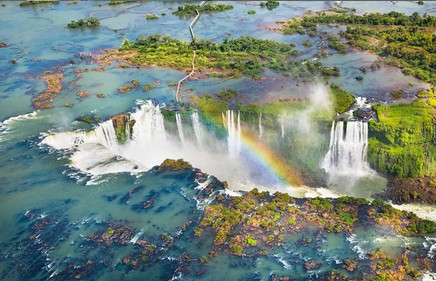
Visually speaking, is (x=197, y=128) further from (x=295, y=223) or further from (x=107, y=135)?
(x=295, y=223)

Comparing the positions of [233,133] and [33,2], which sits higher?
[33,2]

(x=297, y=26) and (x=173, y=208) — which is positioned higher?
(x=297, y=26)

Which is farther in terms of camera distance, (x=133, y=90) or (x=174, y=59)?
(x=174, y=59)

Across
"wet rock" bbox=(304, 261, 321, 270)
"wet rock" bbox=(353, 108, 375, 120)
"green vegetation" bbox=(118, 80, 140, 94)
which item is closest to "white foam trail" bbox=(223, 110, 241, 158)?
"wet rock" bbox=(353, 108, 375, 120)

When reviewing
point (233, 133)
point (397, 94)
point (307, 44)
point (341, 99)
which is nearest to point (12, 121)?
point (233, 133)

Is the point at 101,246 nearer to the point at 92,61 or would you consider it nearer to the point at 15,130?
the point at 15,130

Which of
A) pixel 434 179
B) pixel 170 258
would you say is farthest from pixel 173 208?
pixel 434 179
